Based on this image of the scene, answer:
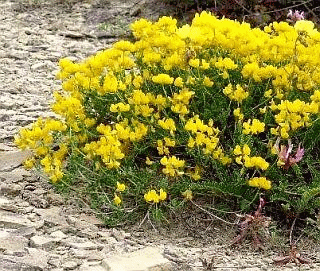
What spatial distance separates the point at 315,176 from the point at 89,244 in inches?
39.2

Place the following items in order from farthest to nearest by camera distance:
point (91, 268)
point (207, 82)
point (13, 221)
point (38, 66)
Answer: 1. point (38, 66)
2. point (207, 82)
3. point (13, 221)
4. point (91, 268)

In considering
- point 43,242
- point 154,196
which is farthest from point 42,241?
point 154,196

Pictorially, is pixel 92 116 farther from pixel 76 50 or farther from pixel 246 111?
pixel 76 50

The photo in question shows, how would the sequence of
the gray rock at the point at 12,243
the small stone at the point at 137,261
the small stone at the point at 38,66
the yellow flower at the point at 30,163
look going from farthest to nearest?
the small stone at the point at 38,66 → the yellow flower at the point at 30,163 → the gray rock at the point at 12,243 → the small stone at the point at 137,261

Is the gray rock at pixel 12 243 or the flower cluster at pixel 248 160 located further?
the flower cluster at pixel 248 160

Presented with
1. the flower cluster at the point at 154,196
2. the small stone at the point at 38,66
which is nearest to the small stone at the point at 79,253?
the flower cluster at the point at 154,196

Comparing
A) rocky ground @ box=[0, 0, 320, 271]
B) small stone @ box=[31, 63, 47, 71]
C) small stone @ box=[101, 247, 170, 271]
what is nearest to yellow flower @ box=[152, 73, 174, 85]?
rocky ground @ box=[0, 0, 320, 271]

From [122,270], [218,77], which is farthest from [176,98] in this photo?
[122,270]

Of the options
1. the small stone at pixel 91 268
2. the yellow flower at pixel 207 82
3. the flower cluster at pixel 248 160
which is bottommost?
the small stone at pixel 91 268

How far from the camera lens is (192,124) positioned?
11.8 ft

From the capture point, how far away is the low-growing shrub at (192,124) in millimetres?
3604

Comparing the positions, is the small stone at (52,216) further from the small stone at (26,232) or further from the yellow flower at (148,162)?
the yellow flower at (148,162)

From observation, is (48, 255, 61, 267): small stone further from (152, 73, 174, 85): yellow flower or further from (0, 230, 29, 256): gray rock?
(152, 73, 174, 85): yellow flower

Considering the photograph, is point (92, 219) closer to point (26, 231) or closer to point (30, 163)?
point (26, 231)
